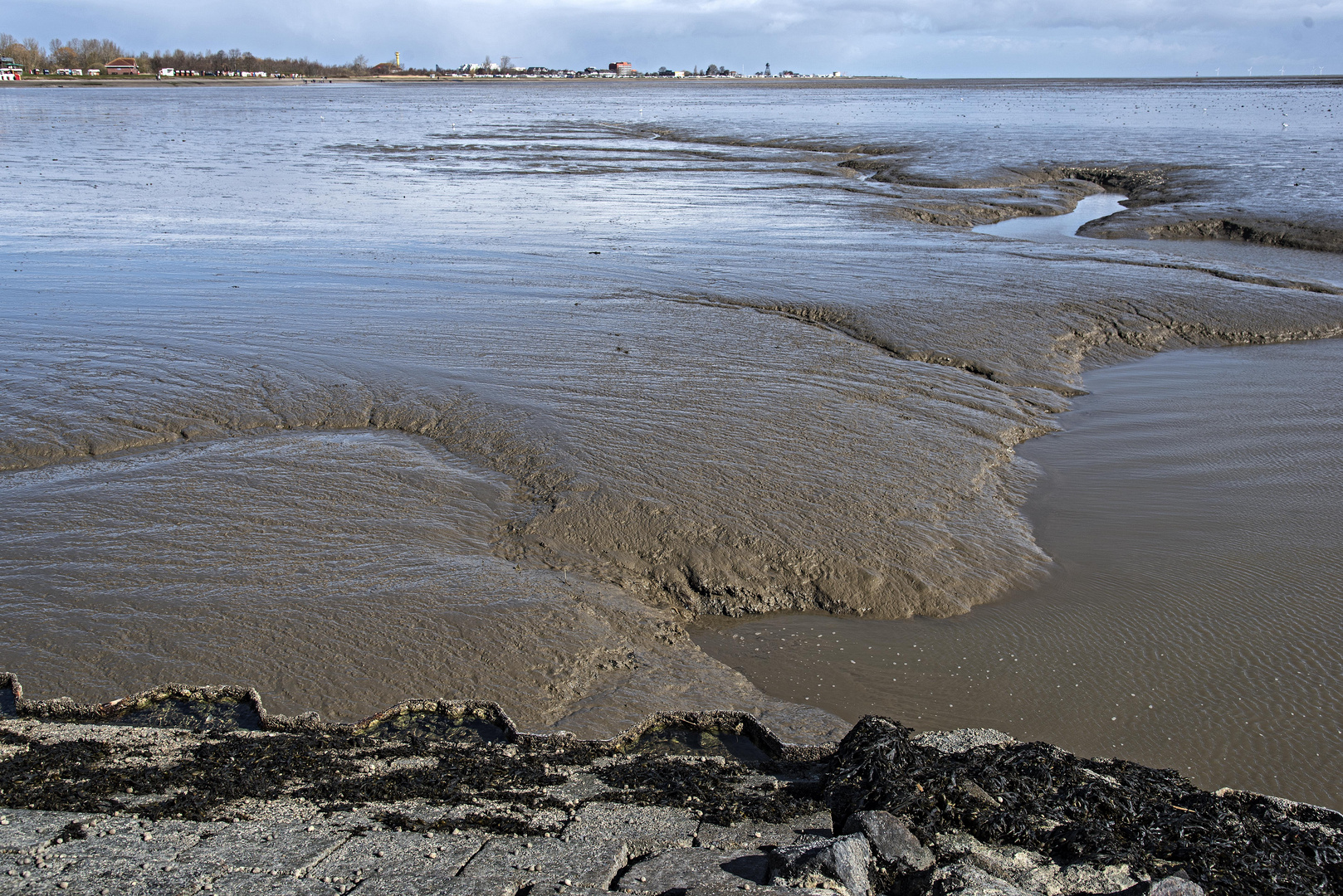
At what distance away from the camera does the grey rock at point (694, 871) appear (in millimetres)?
2299

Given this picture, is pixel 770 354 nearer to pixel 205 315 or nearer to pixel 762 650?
pixel 762 650

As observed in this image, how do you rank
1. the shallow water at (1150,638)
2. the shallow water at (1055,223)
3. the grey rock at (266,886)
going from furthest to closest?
1. the shallow water at (1055,223)
2. the shallow water at (1150,638)
3. the grey rock at (266,886)

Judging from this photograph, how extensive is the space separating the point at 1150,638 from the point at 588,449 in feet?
11.2

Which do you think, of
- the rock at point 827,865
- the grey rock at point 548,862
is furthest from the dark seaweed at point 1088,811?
the grey rock at point 548,862

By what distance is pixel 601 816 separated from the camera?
2689 mm

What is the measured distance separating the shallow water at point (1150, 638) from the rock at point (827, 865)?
1.27 m

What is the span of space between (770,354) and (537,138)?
2804 centimetres

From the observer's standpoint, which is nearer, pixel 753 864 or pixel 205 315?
pixel 753 864

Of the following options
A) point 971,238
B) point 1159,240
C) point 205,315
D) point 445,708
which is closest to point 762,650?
point 445,708

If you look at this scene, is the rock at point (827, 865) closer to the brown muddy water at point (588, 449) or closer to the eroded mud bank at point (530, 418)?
the brown muddy water at point (588, 449)

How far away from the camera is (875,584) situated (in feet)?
14.6

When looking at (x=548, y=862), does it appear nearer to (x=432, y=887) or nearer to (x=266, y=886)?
(x=432, y=887)

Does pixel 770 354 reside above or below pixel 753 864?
above

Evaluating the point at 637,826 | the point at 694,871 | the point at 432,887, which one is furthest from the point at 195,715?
the point at 694,871
